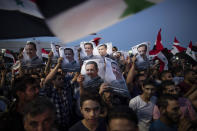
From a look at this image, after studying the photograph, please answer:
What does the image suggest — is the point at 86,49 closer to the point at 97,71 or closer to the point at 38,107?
the point at 97,71

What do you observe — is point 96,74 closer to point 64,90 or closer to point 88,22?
point 64,90

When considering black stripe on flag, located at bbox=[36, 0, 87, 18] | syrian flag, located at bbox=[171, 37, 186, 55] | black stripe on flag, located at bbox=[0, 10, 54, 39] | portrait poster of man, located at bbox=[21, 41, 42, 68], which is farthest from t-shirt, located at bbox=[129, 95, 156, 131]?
syrian flag, located at bbox=[171, 37, 186, 55]

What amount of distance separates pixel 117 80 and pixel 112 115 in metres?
0.83

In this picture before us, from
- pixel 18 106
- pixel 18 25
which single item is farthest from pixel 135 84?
pixel 18 25

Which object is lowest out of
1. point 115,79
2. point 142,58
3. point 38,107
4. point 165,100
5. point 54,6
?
point 165,100

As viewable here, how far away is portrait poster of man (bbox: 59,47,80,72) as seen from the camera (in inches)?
137

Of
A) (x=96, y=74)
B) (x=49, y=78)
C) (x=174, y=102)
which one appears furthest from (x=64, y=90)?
(x=174, y=102)

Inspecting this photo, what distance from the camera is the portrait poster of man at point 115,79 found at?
256cm

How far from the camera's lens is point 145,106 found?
3.09 meters

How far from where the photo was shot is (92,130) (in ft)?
6.87

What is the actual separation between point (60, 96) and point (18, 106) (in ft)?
3.02

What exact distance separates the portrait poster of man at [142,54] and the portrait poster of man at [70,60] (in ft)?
4.66

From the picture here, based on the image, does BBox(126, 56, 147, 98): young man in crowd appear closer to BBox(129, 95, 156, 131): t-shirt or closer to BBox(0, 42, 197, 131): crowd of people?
BBox(0, 42, 197, 131): crowd of people

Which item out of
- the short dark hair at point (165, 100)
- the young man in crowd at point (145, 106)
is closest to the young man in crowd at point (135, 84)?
the young man in crowd at point (145, 106)
